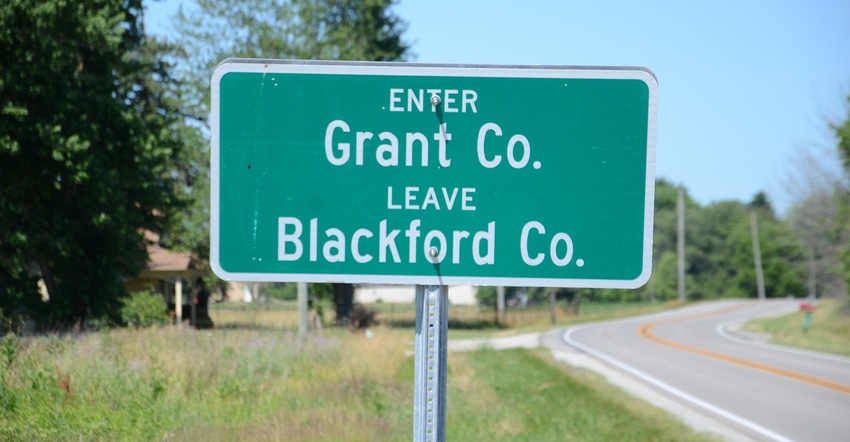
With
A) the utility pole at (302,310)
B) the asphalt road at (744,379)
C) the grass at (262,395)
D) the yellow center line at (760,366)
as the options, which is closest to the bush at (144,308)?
the utility pole at (302,310)

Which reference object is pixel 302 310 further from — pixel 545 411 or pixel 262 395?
pixel 262 395

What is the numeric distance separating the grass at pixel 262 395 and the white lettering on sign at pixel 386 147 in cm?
319

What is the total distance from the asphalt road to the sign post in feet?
31.5

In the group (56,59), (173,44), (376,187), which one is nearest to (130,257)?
(56,59)

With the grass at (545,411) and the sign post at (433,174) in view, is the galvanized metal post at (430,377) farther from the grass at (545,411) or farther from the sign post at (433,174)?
the grass at (545,411)

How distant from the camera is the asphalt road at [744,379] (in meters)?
12.5

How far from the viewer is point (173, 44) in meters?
35.8

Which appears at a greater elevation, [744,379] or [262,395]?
[262,395]

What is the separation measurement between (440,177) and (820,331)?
37.7 m

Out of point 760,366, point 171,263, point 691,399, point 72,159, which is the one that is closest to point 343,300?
point 171,263

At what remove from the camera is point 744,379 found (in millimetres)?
18719

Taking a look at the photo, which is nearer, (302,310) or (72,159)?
(72,159)

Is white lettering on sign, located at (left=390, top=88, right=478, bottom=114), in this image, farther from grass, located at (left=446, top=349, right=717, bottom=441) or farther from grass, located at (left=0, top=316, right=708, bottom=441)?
grass, located at (left=446, top=349, right=717, bottom=441)

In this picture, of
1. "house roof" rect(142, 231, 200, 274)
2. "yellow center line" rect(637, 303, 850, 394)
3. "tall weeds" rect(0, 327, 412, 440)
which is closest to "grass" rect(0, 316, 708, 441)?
"tall weeds" rect(0, 327, 412, 440)
